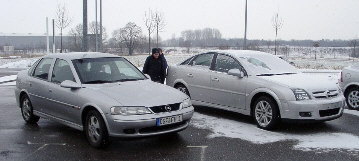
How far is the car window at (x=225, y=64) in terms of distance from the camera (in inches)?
332

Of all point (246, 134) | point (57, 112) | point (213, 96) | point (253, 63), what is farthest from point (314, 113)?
point (57, 112)

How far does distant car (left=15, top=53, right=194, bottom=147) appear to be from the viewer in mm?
5770

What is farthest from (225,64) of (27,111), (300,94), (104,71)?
(27,111)

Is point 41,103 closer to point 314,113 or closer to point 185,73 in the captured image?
point 185,73

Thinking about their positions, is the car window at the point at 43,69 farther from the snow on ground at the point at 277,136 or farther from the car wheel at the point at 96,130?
the snow on ground at the point at 277,136

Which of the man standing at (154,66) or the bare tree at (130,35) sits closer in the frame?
the man standing at (154,66)

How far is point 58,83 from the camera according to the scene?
6.84 metres

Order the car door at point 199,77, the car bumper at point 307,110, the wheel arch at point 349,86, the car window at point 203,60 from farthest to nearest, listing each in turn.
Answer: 1. the wheel arch at point 349,86
2. the car window at point 203,60
3. the car door at point 199,77
4. the car bumper at point 307,110

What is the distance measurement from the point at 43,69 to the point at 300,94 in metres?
4.77

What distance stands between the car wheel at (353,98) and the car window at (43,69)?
7.18 meters

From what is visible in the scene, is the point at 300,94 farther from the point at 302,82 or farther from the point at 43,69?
the point at 43,69

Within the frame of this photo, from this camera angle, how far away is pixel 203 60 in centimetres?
926

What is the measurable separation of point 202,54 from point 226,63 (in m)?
0.95

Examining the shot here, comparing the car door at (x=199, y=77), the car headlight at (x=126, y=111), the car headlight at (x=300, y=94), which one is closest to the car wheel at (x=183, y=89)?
the car door at (x=199, y=77)
